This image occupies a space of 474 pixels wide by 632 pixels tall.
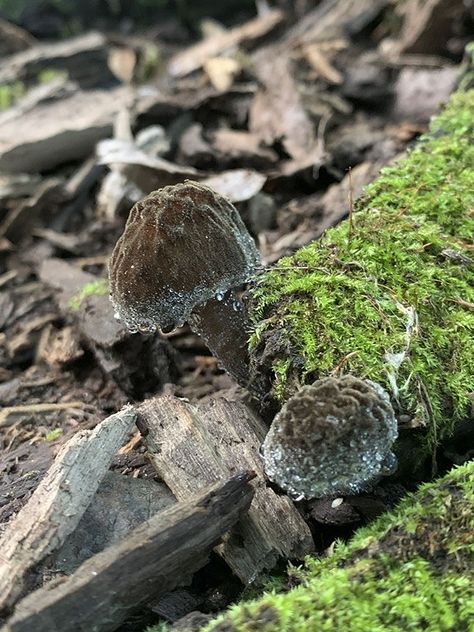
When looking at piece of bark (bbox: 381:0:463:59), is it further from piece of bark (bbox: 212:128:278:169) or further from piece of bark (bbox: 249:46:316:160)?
piece of bark (bbox: 212:128:278:169)

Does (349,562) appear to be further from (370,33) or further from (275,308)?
(370,33)

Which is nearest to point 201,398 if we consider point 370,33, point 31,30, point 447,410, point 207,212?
point 207,212

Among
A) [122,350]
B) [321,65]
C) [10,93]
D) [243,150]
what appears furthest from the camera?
[10,93]

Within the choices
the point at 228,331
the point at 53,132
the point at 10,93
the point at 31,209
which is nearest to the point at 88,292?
the point at 228,331

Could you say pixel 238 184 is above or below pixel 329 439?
above

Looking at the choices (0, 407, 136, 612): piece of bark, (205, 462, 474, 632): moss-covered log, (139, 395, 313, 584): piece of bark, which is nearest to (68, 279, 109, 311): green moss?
(139, 395, 313, 584): piece of bark

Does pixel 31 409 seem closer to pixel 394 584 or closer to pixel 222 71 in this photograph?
pixel 394 584

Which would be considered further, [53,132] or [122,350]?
[53,132]

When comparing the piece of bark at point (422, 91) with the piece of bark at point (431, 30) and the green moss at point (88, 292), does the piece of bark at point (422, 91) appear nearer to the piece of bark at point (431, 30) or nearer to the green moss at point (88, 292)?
the piece of bark at point (431, 30)
